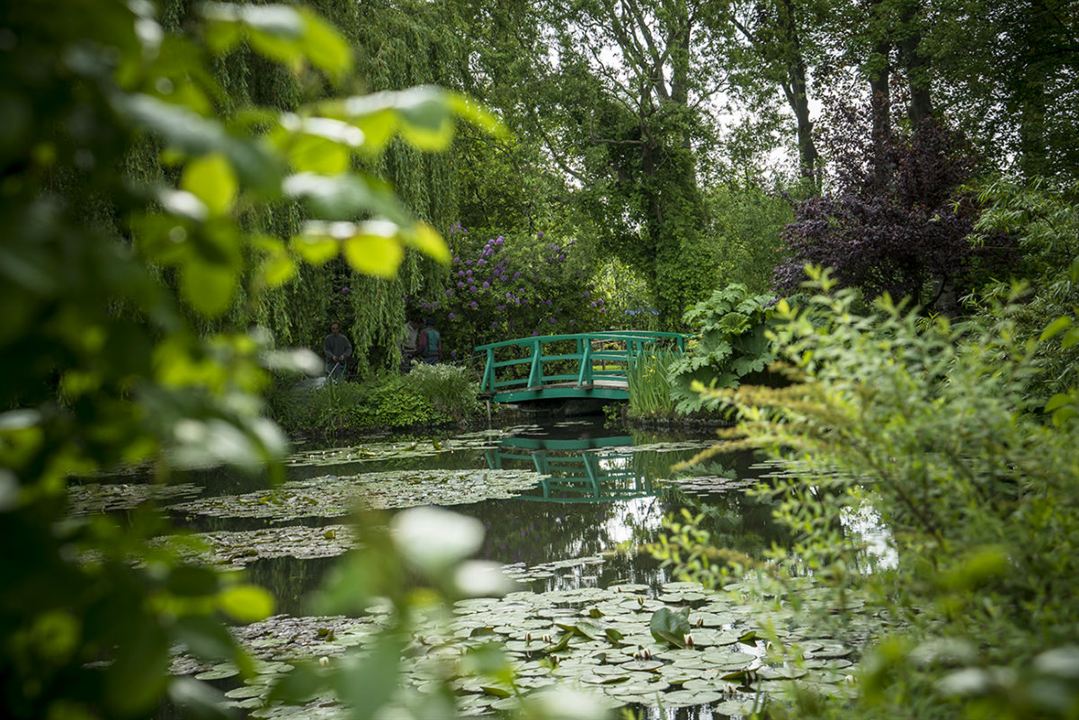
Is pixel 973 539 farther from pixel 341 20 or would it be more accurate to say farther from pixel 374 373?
pixel 374 373

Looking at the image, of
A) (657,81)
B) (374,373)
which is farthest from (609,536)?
(657,81)

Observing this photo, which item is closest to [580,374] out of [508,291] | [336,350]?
[508,291]

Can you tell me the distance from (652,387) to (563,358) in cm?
305

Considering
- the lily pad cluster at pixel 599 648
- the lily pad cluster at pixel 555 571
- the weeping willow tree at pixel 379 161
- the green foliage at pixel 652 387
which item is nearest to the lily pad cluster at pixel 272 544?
the lily pad cluster at pixel 555 571

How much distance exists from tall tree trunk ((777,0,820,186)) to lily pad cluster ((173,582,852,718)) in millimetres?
12432

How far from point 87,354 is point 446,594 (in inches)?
10.5

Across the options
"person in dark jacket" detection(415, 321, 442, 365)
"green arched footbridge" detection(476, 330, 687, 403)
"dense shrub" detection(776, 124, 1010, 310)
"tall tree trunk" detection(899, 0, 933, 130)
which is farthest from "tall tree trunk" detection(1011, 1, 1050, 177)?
"person in dark jacket" detection(415, 321, 442, 365)

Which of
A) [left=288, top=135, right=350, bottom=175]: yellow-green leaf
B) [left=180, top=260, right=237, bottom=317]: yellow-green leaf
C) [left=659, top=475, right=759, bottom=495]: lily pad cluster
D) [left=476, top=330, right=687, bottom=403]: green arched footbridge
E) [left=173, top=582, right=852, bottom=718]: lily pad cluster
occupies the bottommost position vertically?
[left=173, top=582, right=852, bottom=718]: lily pad cluster

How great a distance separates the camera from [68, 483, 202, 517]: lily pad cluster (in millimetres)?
6457

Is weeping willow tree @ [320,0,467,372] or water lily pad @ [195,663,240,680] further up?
weeping willow tree @ [320,0,467,372]

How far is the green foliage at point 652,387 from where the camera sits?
35.3ft

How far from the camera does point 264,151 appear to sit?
506mm

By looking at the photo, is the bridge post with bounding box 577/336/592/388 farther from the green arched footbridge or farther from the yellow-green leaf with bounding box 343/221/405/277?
the yellow-green leaf with bounding box 343/221/405/277

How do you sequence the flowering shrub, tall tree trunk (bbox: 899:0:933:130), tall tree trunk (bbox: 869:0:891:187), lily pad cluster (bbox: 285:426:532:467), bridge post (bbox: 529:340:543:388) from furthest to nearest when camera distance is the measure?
the flowering shrub
bridge post (bbox: 529:340:543:388)
tall tree trunk (bbox: 899:0:933:130)
tall tree trunk (bbox: 869:0:891:187)
lily pad cluster (bbox: 285:426:532:467)
